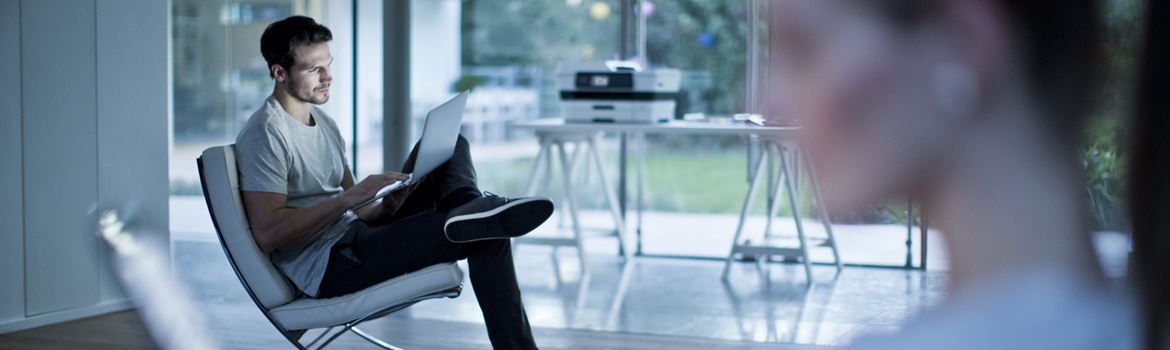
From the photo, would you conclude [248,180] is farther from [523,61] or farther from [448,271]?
[523,61]

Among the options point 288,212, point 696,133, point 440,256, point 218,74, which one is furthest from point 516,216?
point 218,74

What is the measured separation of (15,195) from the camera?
3.19m

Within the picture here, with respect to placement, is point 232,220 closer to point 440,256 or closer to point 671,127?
point 440,256

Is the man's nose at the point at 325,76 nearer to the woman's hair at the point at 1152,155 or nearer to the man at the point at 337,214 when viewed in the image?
the man at the point at 337,214

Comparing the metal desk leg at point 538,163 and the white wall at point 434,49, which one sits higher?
the white wall at point 434,49

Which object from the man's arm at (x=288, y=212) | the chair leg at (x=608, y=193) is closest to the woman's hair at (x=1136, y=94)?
the man's arm at (x=288, y=212)

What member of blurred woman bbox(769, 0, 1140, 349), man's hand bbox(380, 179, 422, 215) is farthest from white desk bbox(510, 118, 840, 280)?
blurred woman bbox(769, 0, 1140, 349)

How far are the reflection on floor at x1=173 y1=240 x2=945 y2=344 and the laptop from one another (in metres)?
1.12

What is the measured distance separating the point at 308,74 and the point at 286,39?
0.09 meters

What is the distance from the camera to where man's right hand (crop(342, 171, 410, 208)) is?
7.68 feet

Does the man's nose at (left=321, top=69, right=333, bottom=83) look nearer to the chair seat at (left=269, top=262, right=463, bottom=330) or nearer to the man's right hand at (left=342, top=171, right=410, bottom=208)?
the man's right hand at (left=342, top=171, right=410, bottom=208)

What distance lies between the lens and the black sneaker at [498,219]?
7.18 ft

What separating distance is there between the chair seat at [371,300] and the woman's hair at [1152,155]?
5.55ft

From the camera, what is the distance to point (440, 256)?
7.85 ft
